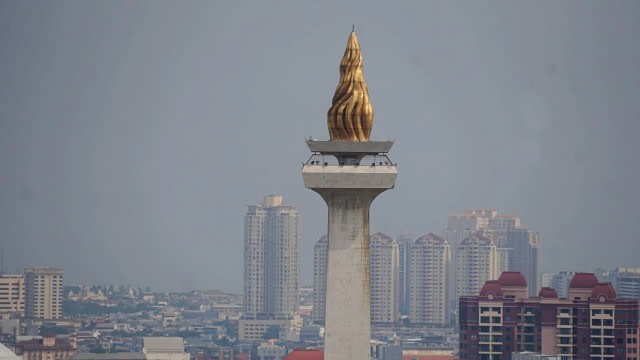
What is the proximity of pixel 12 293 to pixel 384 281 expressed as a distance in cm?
2862

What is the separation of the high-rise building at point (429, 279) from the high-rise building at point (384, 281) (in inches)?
91.3

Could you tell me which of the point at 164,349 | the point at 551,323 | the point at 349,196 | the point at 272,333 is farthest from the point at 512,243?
the point at 349,196

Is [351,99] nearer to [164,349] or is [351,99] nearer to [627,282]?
[164,349]

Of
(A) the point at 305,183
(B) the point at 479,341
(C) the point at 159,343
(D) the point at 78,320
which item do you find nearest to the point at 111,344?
(C) the point at 159,343

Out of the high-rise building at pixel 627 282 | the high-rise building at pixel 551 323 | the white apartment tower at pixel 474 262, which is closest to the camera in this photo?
the high-rise building at pixel 551 323

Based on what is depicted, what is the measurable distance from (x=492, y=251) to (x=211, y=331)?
66.9 ft

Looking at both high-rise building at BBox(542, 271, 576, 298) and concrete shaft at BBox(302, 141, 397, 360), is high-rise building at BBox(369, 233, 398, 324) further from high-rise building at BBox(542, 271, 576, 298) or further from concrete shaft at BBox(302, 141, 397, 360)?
concrete shaft at BBox(302, 141, 397, 360)

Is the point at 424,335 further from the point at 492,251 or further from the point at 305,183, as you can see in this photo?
the point at 305,183

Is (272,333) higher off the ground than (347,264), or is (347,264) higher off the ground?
(272,333)

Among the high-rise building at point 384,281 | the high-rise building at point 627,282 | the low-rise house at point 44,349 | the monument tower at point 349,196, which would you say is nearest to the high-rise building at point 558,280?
the high-rise building at point 627,282

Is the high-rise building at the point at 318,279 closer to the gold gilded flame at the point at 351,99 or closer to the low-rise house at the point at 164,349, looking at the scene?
the low-rise house at the point at 164,349

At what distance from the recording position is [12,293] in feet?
582

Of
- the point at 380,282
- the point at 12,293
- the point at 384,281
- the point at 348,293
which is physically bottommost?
the point at 348,293

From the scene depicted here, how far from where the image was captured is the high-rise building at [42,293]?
6919 inches
